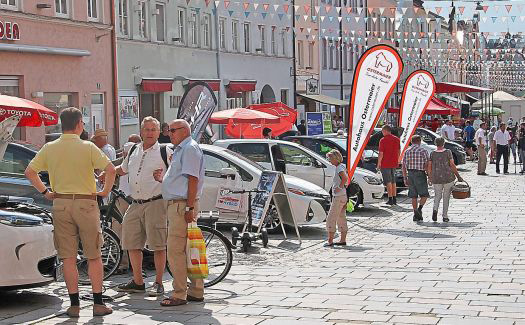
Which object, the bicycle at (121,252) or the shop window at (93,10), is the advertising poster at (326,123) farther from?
the bicycle at (121,252)

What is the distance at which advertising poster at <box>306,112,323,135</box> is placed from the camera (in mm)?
36438

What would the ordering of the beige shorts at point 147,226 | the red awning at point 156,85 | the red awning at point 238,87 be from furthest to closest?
the red awning at point 238,87 → the red awning at point 156,85 → the beige shorts at point 147,226

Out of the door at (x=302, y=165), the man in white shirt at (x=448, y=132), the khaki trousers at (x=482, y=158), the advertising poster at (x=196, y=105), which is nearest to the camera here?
the advertising poster at (x=196, y=105)

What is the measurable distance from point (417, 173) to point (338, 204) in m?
4.36

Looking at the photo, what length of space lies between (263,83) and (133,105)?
14.2m

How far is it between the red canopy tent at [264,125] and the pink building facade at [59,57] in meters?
4.33

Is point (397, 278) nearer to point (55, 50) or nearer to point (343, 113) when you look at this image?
point (55, 50)

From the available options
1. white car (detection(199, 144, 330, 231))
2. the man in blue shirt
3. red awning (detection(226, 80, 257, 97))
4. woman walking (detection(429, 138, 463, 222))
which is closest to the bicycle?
white car (detection(199, 144, 330, 231))

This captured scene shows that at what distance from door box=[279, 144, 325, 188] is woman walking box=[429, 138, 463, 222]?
2.85 m

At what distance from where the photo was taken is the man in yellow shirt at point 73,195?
9.75 meters

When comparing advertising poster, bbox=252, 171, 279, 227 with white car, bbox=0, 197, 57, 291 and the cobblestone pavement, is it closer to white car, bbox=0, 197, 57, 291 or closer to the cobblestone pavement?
the cobblestone pavement

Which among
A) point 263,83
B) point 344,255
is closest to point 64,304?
point 344,255

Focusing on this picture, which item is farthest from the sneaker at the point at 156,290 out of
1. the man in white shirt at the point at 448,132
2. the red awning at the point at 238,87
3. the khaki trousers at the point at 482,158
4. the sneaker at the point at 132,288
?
the man in white shirt at the point at 448,132

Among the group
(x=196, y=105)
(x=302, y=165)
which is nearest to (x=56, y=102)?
(x=302, y=165)
